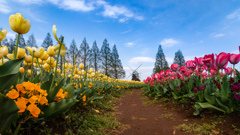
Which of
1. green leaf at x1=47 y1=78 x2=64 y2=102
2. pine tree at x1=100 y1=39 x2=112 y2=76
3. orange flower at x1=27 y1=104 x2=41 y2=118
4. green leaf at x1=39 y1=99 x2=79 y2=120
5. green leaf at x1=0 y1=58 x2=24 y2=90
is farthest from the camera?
pine tree at x1=100 y1=39 x2=112 y2=76

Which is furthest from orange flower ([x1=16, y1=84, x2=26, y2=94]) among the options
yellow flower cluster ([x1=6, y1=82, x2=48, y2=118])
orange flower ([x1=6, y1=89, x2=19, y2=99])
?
orange flower ([x1=6, y1=89, x2=19, y2=99])

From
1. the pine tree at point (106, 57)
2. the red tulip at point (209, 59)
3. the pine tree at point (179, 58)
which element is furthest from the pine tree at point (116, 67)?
the red tulip at point (209, 59)

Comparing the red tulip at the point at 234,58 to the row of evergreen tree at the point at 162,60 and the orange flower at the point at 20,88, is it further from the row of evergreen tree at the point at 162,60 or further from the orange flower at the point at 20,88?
the row of evergreen tree at the point at 162,60

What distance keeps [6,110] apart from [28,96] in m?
0.37

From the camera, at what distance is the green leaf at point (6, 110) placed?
96 cm

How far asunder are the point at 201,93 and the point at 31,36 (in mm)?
28947

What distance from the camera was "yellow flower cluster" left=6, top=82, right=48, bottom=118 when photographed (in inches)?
46.0

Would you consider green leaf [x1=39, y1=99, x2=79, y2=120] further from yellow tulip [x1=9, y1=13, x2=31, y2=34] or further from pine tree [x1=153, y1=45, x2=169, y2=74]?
pine tree [x1=153, y1=45, x2=169, y2=74]

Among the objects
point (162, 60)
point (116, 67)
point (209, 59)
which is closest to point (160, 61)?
point (162, 60)

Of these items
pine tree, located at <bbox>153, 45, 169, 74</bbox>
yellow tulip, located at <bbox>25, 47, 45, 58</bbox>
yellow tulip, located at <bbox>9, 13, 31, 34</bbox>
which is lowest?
yellow tulip, located at <bbox>25, 47, 45, 58</bbox>

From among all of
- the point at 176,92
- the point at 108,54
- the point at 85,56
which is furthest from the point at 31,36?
the point at 176,92

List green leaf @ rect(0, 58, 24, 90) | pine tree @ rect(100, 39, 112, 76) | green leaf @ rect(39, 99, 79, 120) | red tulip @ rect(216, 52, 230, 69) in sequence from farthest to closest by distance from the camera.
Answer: pine tree @ rect(100, 39, 112, 76) < red tulip @ rect(216, 52, 230, 69) < green leaf @ rect(39, 99, 79, 120) < green leaf @ rect(0, 58, 24, 90)

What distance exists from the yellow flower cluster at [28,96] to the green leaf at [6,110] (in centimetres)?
11

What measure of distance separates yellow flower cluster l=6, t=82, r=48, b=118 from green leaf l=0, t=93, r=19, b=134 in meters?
0.11
